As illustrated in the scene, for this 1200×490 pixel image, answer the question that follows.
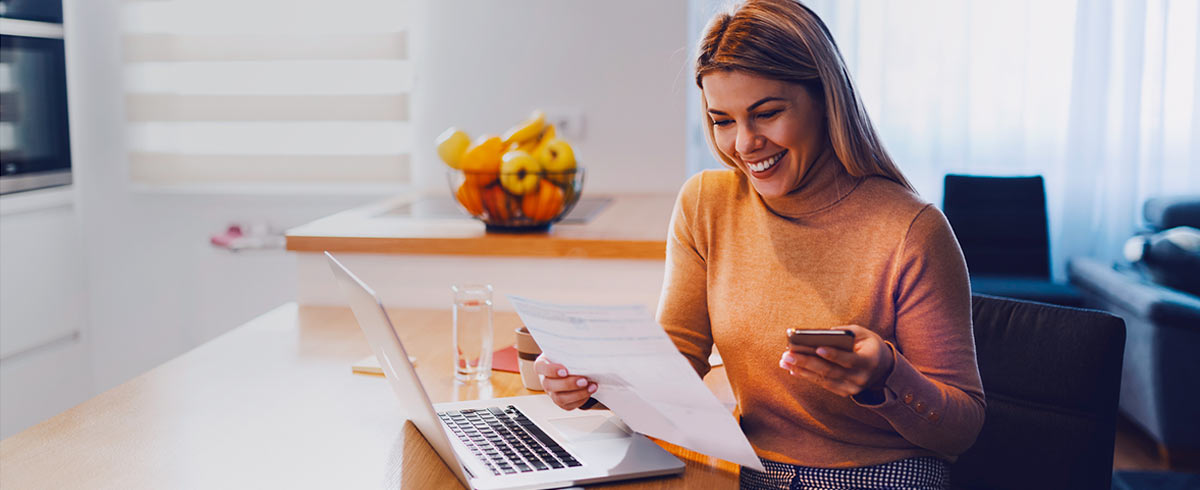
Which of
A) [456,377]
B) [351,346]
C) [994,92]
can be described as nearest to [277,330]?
[351,346]

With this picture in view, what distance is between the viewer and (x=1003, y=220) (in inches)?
138

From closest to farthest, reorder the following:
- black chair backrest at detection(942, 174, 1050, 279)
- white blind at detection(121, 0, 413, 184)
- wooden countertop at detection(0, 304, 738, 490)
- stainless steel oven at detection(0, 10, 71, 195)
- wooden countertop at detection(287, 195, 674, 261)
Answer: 1. wooden countertop at detection(0, 304, 738, 490)
2. wooden countertop at detection(287, 195, 674, 261)
3. stainless steel oven at detection(0, 10, 71, 195)
4. white blind at detection(121, 0, 413, 184)
5. black chair backrest at detection(942, 174, 1050, 279)

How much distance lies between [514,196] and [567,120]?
0.98m

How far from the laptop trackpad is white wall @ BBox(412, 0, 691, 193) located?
166 centimetres

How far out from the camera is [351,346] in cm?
152

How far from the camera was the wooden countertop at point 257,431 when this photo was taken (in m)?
1.00

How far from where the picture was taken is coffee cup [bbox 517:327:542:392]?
1.27m

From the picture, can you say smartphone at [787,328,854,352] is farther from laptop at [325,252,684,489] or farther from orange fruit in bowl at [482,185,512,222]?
orange fruit in bowl at [482,185,512,222]

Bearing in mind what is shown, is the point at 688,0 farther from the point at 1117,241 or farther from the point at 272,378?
the point at 1117,241

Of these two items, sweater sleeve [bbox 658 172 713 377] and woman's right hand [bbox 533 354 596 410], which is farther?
sweater sleeve [bbox 658 172 713 377]

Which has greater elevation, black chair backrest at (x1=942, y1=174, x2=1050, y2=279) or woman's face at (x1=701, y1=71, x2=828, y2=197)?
woman's face at (x1=701, y1=71, x2=828, y2=197)

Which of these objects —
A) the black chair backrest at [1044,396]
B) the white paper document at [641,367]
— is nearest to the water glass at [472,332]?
the white paper document at [641,367]

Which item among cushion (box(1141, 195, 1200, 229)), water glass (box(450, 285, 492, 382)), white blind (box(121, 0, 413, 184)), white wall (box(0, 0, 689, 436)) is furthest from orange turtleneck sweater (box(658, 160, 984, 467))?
cushion (box(1141, 195, 1200, 229))

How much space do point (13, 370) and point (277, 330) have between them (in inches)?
62.9
